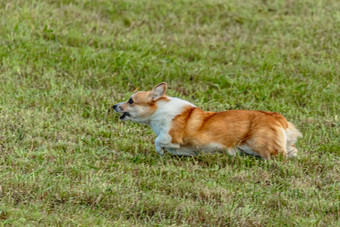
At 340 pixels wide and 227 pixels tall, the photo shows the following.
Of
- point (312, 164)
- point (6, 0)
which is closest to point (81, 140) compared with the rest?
point (312, 164)

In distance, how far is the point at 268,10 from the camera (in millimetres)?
14648

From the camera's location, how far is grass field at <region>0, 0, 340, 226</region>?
20.4 ft

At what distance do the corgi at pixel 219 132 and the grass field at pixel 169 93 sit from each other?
0.14 meters

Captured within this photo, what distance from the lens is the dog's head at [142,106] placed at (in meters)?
8.02

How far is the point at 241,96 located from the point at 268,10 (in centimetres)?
475

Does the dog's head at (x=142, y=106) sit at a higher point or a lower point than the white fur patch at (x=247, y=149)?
higher

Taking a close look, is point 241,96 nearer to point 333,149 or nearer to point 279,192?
point 333,149

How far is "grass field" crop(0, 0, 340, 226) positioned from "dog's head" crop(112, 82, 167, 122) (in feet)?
1.31

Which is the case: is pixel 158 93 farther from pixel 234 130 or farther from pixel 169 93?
pixel 169 93

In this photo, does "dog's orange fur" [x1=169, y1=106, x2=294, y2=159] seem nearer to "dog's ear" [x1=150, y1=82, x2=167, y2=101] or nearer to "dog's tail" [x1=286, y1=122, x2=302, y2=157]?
"dog's tail" [x1=286, y1=122, x2=302, y2=157]

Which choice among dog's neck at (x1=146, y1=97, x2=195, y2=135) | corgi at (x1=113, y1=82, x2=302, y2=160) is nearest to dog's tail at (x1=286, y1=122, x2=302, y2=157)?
corgi at (x1=113, y1=82, x2=302, y2=160)

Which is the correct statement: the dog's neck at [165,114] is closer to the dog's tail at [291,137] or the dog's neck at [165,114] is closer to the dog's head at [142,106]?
the dog's head at [142,106]

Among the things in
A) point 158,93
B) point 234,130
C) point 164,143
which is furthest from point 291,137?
point 158,93

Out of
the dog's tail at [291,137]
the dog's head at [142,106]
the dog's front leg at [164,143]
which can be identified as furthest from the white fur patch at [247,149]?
the dog's head at [142,106]
